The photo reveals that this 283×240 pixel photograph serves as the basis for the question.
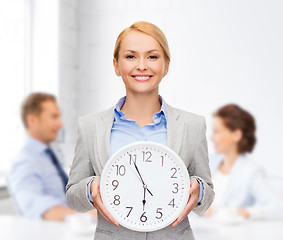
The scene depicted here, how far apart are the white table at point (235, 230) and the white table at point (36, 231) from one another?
0.36 m

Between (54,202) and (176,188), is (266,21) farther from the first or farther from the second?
(176,188)

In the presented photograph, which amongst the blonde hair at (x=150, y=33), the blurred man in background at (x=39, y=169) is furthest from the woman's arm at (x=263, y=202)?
the blonde hair at (x=150, y=33)

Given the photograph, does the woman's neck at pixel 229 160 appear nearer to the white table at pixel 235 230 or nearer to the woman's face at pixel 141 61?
the white table at pixel 235 230

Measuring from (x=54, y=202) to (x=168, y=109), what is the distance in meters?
1.24

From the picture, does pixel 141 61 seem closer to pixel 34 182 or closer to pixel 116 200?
pixel 116 200

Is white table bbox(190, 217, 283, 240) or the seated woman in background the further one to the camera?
the seated woman in background

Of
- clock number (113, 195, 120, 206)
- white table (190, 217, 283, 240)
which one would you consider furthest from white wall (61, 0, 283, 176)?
clock number (113, 195, 120, 206)

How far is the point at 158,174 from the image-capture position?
2.35ft

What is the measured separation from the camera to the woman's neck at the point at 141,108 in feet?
2.58

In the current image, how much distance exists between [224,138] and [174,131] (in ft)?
5.73

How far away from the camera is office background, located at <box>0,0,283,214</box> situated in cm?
232

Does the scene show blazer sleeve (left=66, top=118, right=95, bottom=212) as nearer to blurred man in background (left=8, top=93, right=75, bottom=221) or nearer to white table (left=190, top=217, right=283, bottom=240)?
white table (left=190, top=217, right=283, bottom=240)

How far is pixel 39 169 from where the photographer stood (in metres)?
2.02

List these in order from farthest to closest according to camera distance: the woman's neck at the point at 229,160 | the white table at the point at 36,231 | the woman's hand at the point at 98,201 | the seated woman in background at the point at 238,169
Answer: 1. the woman's neck at the point at 229,160
2. the seated woman in background at the point at 238,169
3. the white table at the point at 36,231
4. the woman's hand at the point at 98,201
